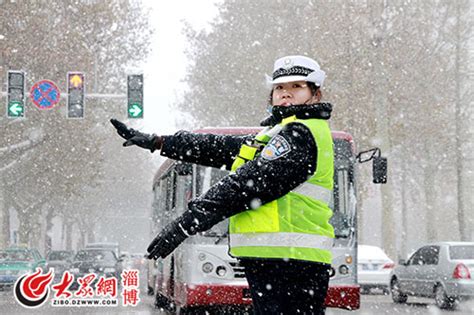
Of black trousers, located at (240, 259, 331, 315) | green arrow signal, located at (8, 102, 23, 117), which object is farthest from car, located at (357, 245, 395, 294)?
black trousers, located at (240, 259, 331, 315)

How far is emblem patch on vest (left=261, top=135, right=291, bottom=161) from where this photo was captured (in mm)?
3516

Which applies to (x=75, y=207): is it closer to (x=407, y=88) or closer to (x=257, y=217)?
(x=407, y=88)

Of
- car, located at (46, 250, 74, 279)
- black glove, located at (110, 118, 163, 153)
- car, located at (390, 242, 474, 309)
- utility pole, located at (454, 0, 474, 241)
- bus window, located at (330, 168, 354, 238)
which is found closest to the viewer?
black glove, located at (110, 118, 163, 153)

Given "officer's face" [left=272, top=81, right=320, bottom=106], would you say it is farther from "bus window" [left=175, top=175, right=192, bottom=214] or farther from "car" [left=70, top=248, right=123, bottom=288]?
"car" [left=70, top=248, right=123, bottom=288]

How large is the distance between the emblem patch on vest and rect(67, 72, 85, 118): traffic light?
19347 mm

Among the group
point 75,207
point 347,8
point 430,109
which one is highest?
point 347,8

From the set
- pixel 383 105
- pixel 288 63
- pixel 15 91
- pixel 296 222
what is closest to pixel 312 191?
pixel 296 222

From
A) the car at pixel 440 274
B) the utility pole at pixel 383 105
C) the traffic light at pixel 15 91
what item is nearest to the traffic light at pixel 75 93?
the traffic light at pixel 15 91

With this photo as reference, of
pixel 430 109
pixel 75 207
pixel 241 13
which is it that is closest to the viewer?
pixel 430 109

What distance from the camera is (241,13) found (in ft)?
156

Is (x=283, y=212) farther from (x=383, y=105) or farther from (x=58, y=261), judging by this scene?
(x=58, y=261)

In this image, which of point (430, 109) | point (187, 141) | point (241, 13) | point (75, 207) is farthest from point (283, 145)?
point (75, 207)

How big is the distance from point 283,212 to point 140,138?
819 millimetres

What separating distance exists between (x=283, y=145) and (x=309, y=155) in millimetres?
113
